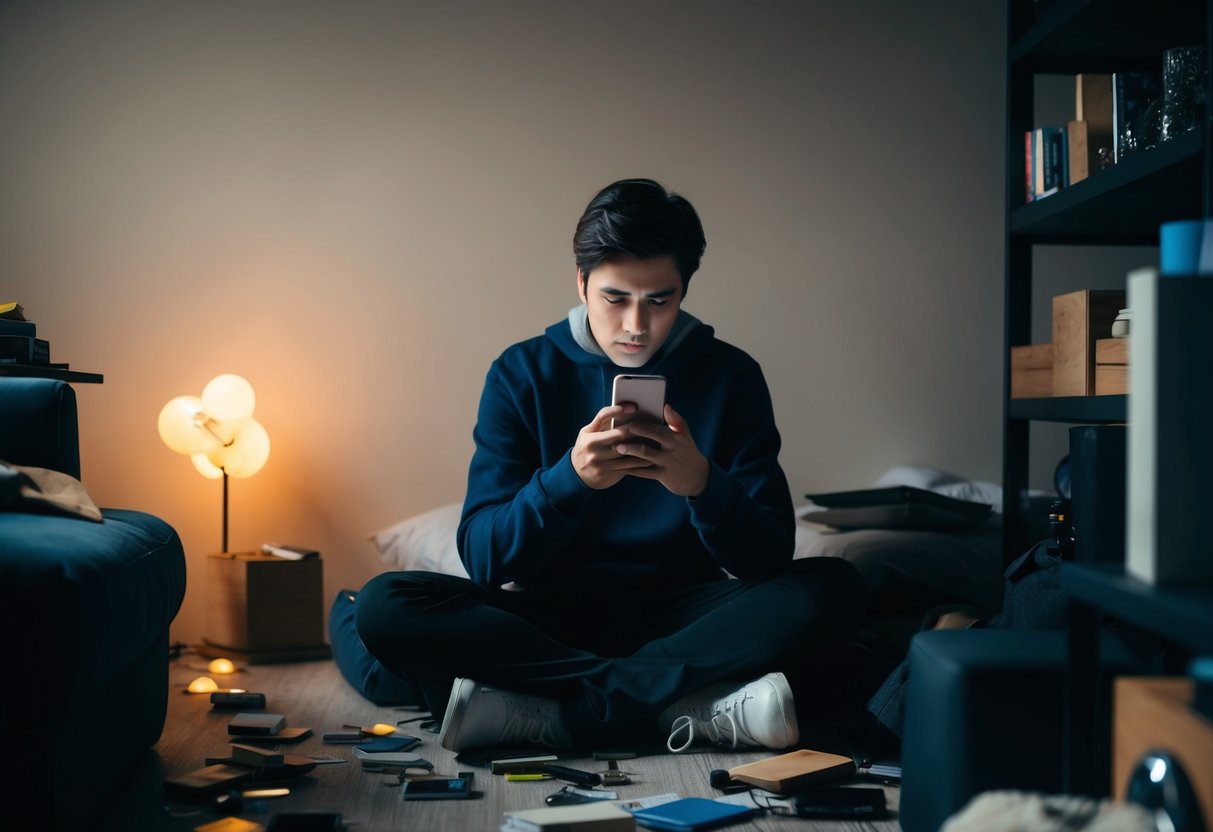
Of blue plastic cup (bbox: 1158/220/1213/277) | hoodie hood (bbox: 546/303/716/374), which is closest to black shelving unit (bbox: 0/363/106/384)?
hoodie hood (bbox: 546/303/716/374)

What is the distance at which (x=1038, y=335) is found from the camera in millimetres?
3416

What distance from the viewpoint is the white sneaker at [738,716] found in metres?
1.83

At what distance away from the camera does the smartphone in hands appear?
1.80 meters

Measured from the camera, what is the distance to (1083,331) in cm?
217

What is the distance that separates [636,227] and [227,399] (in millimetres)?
1439

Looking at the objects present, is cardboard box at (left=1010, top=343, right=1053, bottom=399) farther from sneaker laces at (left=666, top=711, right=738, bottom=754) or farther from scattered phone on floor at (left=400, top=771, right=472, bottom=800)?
scattered phone on floor at (left=400, top=771, right=472, bottom=800)

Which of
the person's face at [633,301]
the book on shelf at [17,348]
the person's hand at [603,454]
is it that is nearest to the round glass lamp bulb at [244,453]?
the book on shelf at [17,348]

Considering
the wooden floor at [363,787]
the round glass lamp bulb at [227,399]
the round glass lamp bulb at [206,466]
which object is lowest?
the wooden floor at [363,787]

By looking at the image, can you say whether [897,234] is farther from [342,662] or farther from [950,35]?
[342,662]

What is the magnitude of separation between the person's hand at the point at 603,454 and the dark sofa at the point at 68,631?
69 cm

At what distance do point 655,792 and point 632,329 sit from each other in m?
0.81

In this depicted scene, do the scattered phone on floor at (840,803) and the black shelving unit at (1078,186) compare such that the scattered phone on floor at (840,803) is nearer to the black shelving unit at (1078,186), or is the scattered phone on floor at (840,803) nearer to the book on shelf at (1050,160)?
the black shelving unit at (1078,186)

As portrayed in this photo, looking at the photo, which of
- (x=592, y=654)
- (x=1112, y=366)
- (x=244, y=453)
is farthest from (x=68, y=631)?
(x=1112, y=366)

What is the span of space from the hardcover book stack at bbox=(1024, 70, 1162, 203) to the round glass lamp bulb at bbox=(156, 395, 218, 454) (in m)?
2.15
